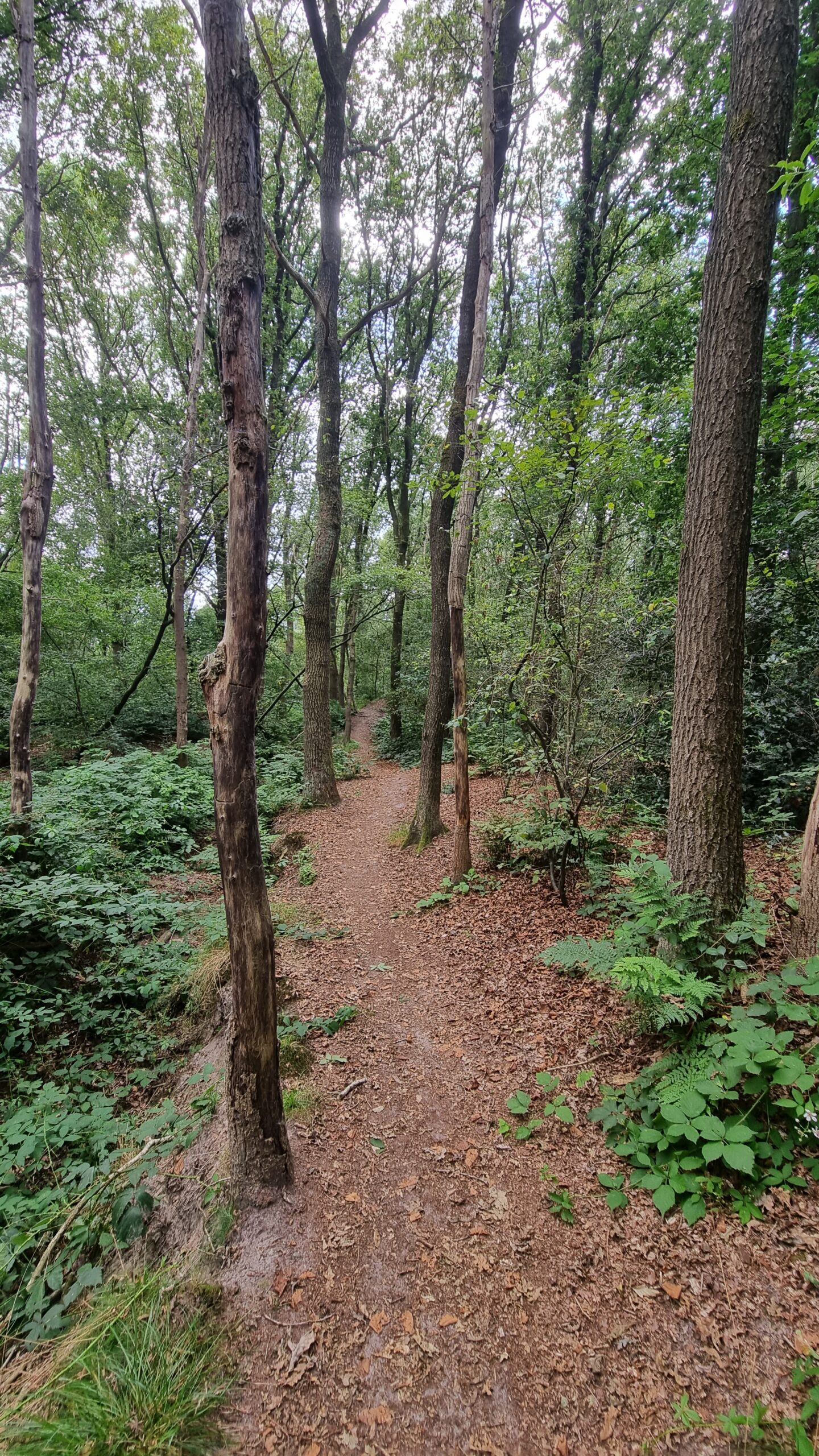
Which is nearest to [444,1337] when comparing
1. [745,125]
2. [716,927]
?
[716,927]

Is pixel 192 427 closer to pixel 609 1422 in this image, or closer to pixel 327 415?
pixel 327 415

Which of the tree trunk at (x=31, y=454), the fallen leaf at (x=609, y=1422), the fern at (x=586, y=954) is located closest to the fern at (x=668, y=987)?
the fern at (x=586, y=954)

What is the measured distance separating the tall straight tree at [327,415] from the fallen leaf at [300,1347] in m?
8.32

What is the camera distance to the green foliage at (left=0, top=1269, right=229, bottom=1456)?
5.64ft

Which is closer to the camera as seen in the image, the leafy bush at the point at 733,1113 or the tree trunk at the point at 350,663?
the leafy bush at the point at 733,1113

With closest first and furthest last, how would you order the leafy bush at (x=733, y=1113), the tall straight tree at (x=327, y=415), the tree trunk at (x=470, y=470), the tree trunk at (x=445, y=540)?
the leafy bush at (x=733, y=1113)
the tree trunk at (x=470, y=470)
the tree trunk at (x=445, y=540)
the tall straight tree at (x=327, y=415)

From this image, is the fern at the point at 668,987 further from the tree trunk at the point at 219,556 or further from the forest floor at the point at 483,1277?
the tree trunk at the point at 219,556

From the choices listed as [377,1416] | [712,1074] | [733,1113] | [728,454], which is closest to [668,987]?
[712,1074]

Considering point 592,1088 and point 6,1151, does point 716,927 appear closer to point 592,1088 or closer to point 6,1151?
point 592,1088

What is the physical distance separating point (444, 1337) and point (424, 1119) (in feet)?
3.77

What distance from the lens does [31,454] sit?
6660 millimetres

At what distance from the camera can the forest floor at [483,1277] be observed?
189 cm

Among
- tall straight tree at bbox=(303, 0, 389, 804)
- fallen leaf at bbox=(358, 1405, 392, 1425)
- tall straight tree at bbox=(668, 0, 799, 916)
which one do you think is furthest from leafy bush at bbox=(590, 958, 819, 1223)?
tall straight tree at bbox=(303, 0, 389, 804)

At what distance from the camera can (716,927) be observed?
3387 millimetres
